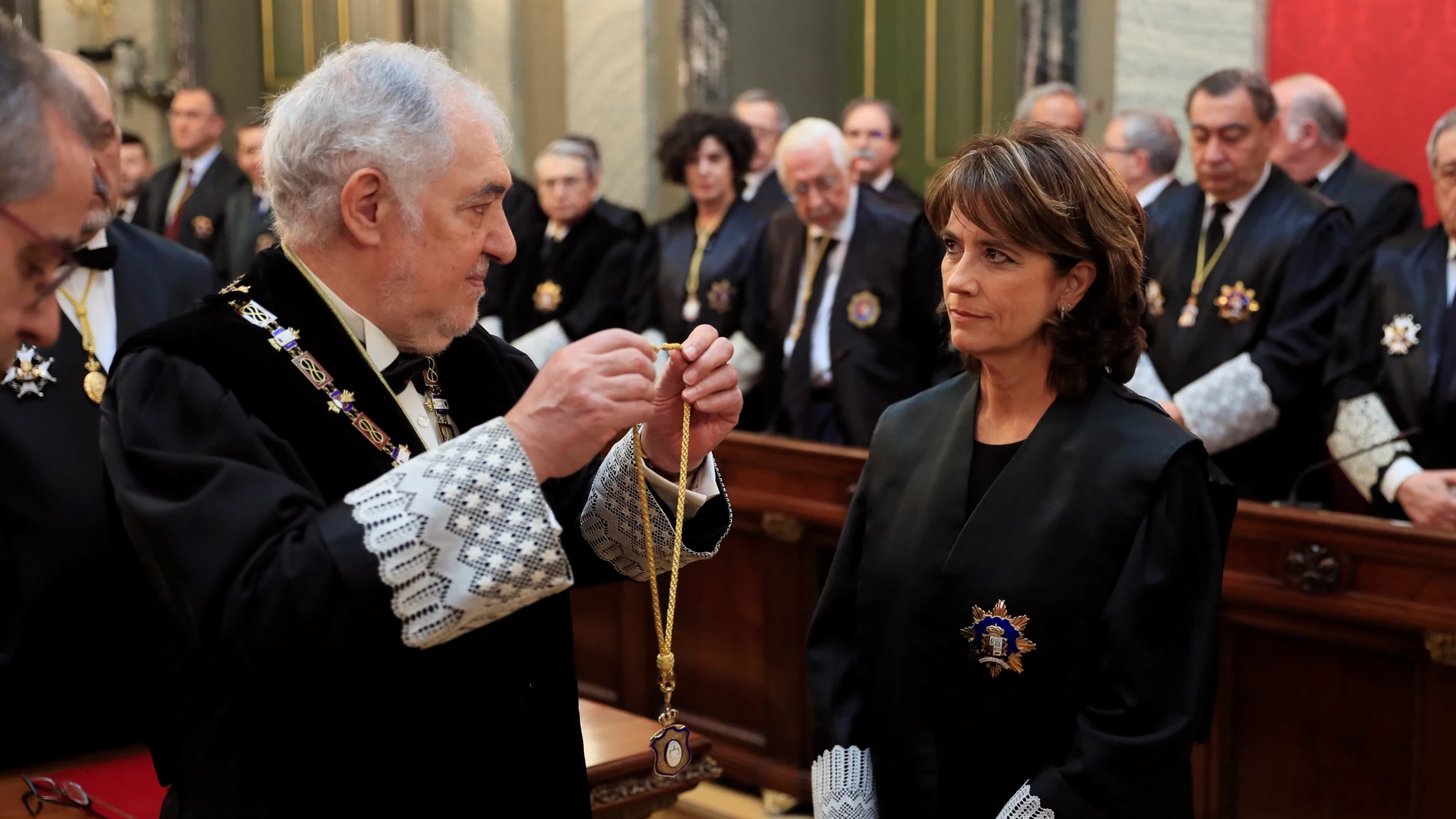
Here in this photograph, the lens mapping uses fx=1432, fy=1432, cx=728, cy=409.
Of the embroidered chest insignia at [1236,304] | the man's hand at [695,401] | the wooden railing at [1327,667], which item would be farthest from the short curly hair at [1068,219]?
the embroidered chest insignia at [1236,304]

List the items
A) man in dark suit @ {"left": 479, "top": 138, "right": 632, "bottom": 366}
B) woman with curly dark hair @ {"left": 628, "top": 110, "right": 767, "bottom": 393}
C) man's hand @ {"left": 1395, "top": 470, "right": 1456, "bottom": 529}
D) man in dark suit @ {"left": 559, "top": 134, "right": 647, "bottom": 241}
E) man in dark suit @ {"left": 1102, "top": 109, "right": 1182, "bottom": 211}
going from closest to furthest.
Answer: man's hand @ {"left": 1395, "top": 470, "right": 1456, "bottom": 529} → man in dark suit @ {"left": 1102, "top": 109, "right": 1182, "bottom": 211} → woman with curly dark hair @ {"left": 628, "top": 110, "right": 767, "bottom": 393} → man in dark suit @ {"left": 479, "top": 138, "right": 632, "bottom": 366} → man in dark suit @ {"left": 559, "top": 134, "right": 647, "bottom": 241}

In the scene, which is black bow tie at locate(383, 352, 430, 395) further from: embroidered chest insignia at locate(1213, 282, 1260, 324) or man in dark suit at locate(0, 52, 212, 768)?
embroidered chest insignia at locate(1213, 282, 1260, 324)

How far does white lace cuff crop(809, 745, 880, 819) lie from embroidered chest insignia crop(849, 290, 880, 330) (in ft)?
10.0

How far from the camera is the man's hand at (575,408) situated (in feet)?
5.74

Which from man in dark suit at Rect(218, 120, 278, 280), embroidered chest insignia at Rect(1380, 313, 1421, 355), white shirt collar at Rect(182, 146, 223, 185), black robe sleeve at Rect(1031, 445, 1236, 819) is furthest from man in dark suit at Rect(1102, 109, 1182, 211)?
white shirt collar at Rect(182, 146, 223, 185)

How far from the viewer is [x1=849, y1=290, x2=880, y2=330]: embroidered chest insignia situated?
535cm

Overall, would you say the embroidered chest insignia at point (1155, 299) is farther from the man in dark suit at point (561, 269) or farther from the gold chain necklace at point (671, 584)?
the gold chain necklace at point (671, 584)

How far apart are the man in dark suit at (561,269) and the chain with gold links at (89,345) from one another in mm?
3555

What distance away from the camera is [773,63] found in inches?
366

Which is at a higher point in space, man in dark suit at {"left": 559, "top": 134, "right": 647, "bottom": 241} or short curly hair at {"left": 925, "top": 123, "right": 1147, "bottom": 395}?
short curly hair at {"left": 925, "top": 123, "right": 1147, "bottom": 395}

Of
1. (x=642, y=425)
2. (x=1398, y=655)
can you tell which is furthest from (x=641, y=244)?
A: (x=642, y=425)

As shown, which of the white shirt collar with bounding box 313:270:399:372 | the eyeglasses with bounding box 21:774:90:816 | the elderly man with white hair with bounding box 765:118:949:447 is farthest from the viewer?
the elderly man with white hair with bounding box 765:118:949:447

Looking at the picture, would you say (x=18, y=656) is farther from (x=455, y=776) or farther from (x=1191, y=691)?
(x=1191, y=691)

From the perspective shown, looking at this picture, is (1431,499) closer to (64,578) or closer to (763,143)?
(64,578)
